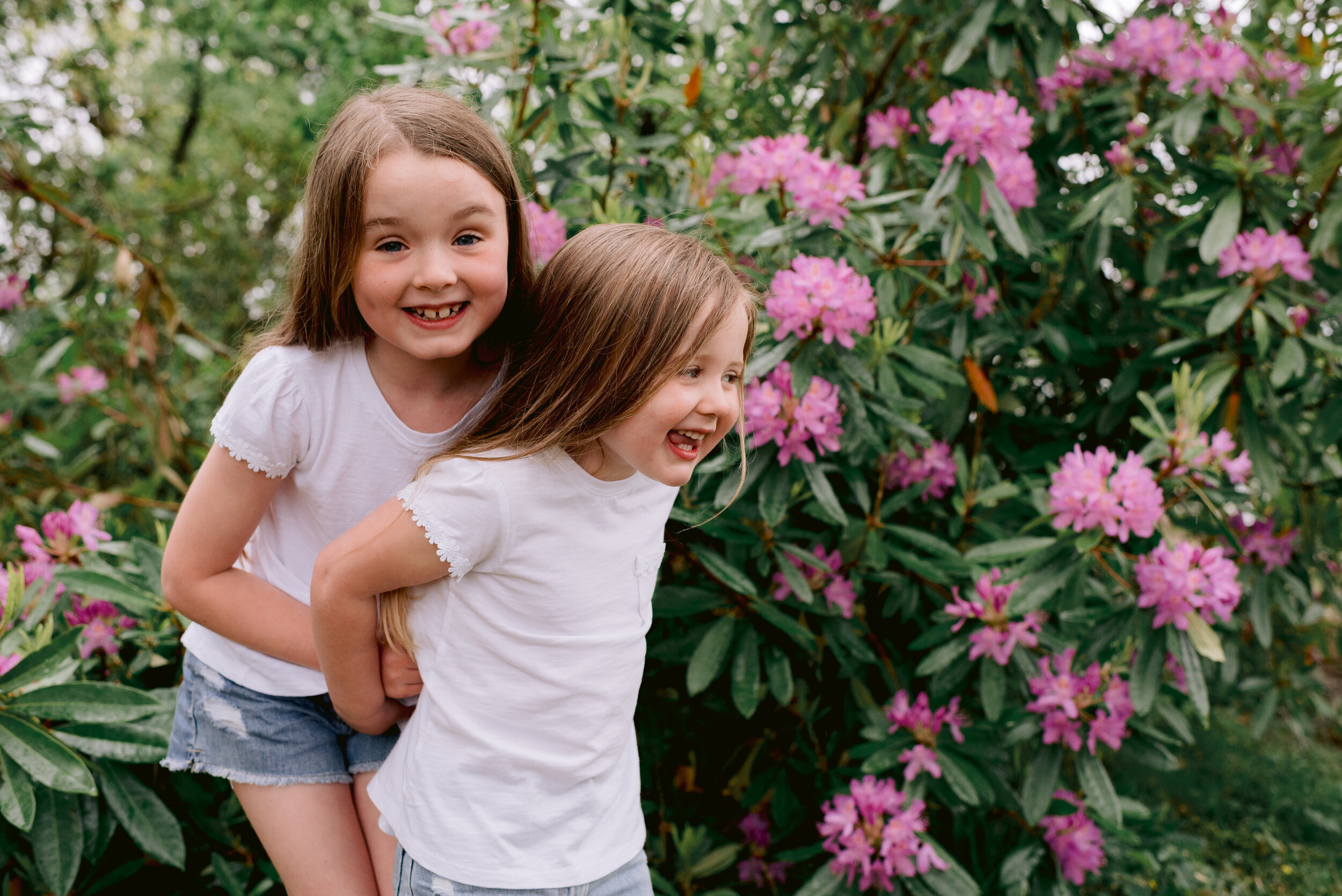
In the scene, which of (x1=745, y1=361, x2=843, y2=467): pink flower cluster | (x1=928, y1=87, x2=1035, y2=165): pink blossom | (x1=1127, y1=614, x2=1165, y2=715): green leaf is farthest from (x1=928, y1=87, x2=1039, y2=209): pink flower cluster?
(x1=1127, y1=614, x2=1165, y2=715): green leaf

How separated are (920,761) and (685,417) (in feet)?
3.55

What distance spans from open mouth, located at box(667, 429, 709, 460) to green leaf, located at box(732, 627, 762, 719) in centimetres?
78

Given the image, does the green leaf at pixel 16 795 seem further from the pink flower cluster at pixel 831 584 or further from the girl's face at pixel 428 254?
the pink flower cluster at pixel 831 584

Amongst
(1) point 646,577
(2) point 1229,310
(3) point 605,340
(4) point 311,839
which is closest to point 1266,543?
(2) point 1229,310

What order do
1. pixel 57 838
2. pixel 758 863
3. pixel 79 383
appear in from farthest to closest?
pixel 79 383
pixel 758 863
pixel 57 838

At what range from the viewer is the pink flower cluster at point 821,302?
1.59 meters

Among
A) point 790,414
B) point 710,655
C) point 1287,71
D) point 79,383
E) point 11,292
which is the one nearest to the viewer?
point 790,414

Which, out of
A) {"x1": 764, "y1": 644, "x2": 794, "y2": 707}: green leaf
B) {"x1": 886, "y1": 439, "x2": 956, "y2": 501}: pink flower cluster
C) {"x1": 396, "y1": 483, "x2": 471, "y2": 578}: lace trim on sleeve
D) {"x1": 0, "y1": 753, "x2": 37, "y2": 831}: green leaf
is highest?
{"x1": 396, "y1": 483, "x2": 471, "y2": 578}: lace trim on sleeve

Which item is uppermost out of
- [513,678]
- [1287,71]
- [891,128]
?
[1287,71]

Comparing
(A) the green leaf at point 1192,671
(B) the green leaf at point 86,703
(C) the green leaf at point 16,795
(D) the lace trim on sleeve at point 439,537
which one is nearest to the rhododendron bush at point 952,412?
(A) the green leaf at point 1192,671

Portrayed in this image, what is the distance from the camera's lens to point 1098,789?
179cm

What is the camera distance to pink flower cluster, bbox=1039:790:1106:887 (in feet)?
6.30

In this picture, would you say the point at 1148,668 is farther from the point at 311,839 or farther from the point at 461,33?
the point at 461,33

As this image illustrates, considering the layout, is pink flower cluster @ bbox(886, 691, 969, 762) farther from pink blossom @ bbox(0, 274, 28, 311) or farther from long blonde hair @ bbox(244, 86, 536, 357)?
pink blossom @ bbox(0, 274, 28, 311)
